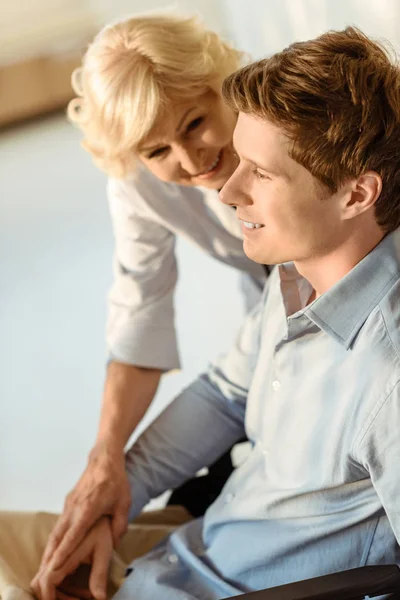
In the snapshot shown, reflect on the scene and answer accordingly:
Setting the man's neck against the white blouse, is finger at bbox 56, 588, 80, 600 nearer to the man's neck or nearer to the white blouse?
the white blouse

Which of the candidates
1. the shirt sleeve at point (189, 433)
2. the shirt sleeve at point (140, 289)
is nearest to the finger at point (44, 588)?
the shirt sleeve at point (189, 433)

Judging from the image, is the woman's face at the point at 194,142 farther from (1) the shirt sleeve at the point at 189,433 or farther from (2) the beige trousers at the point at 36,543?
(2) the beige trousers at the point at 36,543

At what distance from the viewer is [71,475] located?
→ 2.76 metres

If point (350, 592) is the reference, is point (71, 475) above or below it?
below

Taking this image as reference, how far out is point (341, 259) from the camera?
1217 mm

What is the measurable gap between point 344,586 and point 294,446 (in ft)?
0.79

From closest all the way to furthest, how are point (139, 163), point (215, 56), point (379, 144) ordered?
point (379, 144) < point (215, 56) < point (139, 163)

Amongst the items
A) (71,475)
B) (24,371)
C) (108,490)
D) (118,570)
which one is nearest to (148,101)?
(108,490)

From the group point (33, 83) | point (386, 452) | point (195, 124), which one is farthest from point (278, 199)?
point (33, 83)

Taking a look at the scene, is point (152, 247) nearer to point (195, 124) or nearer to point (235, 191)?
point (195, 124)

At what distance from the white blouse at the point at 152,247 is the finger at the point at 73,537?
0.41 metres

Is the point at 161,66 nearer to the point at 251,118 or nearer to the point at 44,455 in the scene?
the point at 251,118

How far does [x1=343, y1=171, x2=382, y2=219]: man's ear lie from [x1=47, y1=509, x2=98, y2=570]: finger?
794mm

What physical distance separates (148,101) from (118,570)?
90 cm
